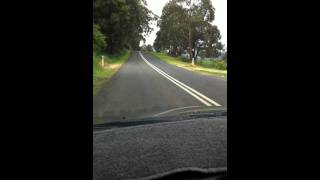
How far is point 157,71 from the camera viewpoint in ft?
76.4

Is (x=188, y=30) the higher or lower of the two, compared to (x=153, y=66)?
higher

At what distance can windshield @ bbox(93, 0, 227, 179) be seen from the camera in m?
4.58

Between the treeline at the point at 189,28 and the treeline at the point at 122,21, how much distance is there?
19255 mm

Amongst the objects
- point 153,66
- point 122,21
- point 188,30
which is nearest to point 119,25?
point 122,21

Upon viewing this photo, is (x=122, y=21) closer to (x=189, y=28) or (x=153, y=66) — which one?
(x=153, y=66)

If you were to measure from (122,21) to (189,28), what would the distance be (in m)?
25.7

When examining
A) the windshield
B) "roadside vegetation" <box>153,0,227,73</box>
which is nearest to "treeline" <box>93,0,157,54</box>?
the windshield

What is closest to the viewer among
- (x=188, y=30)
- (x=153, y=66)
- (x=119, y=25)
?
(x=119, y=25)

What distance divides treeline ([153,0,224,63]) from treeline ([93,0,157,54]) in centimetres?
1926

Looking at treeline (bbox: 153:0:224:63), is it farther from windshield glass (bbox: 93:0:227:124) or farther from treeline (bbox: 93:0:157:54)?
treeline (bbox: 93:0:157:54)

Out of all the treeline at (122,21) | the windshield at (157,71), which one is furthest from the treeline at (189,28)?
the treeline at (122,21)

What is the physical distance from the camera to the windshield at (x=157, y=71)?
4578mm
